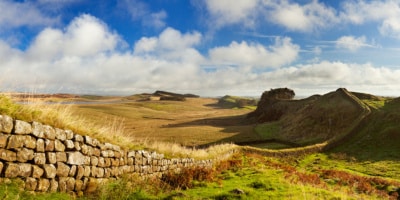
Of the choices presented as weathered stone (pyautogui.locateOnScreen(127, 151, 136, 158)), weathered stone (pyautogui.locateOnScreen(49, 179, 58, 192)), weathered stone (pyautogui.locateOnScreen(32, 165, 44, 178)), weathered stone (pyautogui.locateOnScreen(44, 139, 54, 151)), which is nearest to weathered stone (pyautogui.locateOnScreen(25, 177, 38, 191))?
weathered stone (pyautogui.locateOnScreen(32, 165, 44, 178))

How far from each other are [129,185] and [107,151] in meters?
1.89

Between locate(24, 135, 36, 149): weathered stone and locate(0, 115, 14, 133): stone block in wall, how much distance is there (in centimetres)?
65

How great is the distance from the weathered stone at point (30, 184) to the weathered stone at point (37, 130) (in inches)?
54.8

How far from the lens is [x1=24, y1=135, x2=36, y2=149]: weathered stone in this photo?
33.3 ft

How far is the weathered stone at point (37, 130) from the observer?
10438mm

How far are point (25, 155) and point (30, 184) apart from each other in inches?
36.7

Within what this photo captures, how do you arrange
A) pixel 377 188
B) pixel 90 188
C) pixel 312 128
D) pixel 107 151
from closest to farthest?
pixel 90 188, pixel 107 151, pixel 377 188, pixel 312 128

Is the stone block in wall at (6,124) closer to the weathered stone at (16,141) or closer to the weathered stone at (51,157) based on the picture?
the weathered stone at (16,141)

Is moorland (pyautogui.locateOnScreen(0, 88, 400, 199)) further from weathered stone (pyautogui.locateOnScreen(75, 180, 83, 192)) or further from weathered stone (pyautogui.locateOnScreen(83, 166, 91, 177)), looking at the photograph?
weathered stone (pyautogui.locateOnScreen(83, 166, 91, 177))

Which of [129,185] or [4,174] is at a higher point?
[4,174]

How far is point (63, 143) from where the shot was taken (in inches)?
464

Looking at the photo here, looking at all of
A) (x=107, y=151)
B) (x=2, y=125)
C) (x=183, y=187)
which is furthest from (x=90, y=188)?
(x=183, y=187)

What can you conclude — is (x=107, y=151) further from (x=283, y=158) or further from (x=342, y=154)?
(x=342, y=154)

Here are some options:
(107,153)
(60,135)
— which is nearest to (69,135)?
(60,135)
